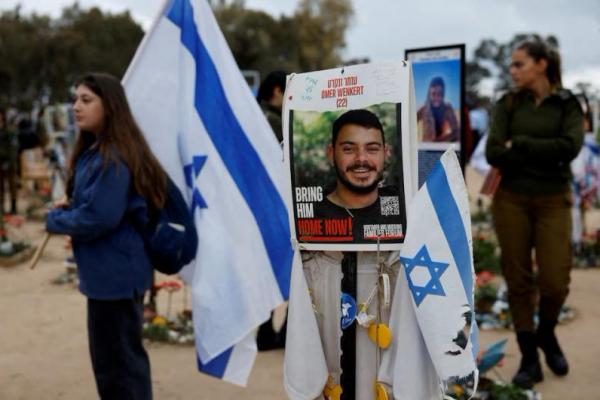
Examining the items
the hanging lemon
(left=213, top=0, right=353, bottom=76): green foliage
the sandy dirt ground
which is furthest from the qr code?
(left=213, top=0, right=353, bottom=76): green foliage

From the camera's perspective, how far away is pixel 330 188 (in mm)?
2557

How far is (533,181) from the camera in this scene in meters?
4.38

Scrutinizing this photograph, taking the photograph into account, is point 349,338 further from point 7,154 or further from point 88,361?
point 7,154

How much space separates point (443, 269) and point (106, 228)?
4.97 feet

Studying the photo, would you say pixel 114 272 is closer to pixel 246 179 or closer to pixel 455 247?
pixel 246 179

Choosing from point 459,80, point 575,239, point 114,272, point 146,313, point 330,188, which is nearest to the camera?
point 330,188

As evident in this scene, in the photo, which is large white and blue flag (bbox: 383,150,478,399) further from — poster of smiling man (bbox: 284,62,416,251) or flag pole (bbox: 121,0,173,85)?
flag pole (bbox: 121,0,173,85)

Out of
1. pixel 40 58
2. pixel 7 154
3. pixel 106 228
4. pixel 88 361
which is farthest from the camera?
pixel 40 58

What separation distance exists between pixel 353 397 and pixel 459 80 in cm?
264

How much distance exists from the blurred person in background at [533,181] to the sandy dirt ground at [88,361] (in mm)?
527

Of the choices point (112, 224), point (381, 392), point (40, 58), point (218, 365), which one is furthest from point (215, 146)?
point (40, 58)

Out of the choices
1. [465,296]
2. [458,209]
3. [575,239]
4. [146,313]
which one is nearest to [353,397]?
[465,296]

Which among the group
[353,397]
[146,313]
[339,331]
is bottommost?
[146,313]

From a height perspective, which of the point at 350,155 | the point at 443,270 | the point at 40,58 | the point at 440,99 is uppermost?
the point at 40,58
